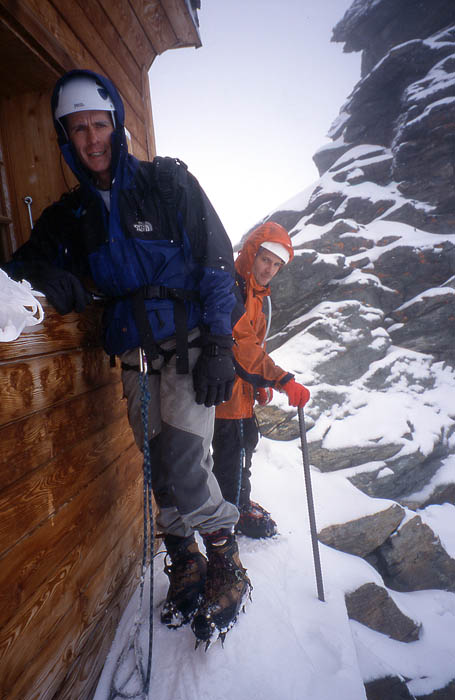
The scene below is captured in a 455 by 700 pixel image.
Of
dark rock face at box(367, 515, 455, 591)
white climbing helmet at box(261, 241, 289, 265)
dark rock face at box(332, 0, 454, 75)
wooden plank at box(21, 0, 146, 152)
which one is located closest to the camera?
wooden plank at box(21, 0, 146, 152)

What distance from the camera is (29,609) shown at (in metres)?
1.32

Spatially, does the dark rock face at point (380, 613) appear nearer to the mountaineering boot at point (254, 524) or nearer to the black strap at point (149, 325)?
the mountaineering boot at point (254, 524)

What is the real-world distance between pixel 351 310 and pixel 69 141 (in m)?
9.37

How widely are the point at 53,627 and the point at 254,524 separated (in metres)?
2.03

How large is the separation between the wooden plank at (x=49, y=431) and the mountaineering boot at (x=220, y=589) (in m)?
1.07

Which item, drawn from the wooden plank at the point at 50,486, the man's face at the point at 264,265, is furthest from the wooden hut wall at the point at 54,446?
the man's face at the point at 264,265

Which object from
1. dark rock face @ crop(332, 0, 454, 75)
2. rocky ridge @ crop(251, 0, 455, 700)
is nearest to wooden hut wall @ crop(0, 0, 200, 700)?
rocky ridge @ crop(251, 0, 455, 700)

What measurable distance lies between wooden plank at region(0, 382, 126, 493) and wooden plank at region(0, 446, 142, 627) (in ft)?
0.99

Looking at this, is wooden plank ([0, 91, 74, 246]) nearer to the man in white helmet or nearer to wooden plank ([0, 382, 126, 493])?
the man in white helmet

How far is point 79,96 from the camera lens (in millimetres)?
1713

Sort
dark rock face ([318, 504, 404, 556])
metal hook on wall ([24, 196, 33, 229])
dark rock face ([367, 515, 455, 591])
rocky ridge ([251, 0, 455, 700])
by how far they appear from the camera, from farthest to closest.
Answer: rocky ridge ([251, 0, 455, 700]), dark rock face ([367, 515, 455, 591]), dark rock face ([318, 504, 404, 556]), metal hook on wall ([24, 196, 33, 229])

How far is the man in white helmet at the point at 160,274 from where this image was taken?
1760mm

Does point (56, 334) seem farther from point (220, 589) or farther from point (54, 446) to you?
point (220, 589)

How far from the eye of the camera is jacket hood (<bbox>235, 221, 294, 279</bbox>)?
3.38 metres
